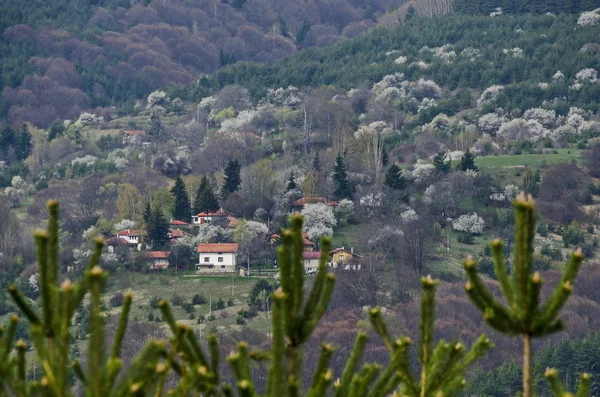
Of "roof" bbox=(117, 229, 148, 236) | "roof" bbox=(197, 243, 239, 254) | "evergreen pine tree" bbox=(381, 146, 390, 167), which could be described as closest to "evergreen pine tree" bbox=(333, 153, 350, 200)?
"evergreen pine tree" bbox=(381, 146, 390, 167)

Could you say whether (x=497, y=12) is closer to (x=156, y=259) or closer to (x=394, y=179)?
(x=394, y=179)

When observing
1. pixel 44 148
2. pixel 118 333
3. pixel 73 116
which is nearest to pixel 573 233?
pixel 44 148

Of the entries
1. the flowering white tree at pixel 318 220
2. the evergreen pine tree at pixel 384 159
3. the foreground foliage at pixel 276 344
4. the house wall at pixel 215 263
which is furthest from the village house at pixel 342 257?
the foreground foliage at pixel 276 344

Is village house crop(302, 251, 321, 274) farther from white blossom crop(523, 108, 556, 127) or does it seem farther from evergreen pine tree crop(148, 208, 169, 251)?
white blossom crop(523, 108, 556, 127)

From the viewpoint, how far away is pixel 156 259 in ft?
230

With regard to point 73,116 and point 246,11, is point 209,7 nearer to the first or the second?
point 246,11

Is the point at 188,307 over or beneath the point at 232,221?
beneath

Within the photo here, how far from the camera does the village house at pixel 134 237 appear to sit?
243 feet

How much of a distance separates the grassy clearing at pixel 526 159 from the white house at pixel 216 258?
20.4 metres

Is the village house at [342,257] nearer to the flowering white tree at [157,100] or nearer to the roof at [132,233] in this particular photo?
the roof at [132,233]

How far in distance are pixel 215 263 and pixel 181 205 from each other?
11.3m

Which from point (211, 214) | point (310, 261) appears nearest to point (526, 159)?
point (310, 261)

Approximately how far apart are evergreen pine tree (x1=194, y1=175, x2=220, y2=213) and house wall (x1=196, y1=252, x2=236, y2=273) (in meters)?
8.07

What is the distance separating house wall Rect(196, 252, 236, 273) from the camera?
2694 inches
